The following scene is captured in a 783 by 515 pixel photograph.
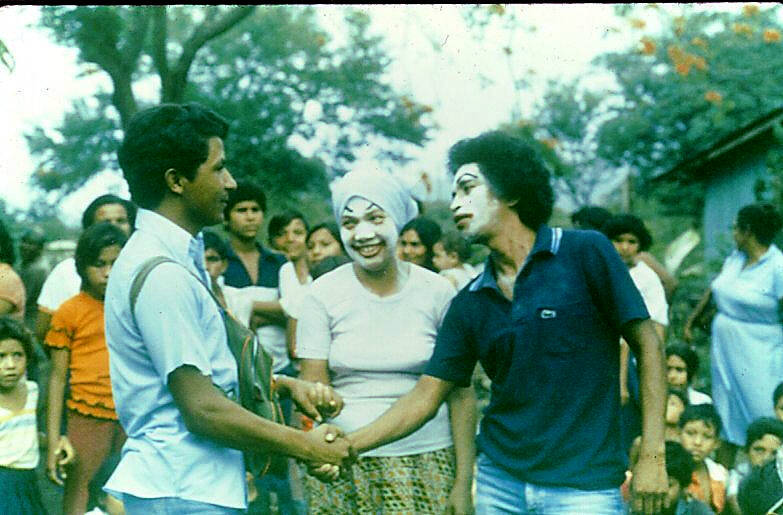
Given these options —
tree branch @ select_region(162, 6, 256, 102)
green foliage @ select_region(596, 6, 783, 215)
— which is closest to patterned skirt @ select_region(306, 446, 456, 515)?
tree branch @ select_region(162, 6, 256, 102)

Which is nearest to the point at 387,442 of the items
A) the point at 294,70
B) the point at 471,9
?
the point at 471,9

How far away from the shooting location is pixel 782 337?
5.28m

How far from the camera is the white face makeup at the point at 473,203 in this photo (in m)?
3.21

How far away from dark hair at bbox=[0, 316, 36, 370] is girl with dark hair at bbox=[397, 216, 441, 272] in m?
1.69

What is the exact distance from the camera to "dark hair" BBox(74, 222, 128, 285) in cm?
416

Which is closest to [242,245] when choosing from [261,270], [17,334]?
[261,270]

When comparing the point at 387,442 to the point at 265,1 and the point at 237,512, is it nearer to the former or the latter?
the point at 237,512

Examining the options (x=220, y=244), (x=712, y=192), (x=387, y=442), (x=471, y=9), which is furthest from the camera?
(x=712, y=192)

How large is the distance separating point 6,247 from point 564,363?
2609mm

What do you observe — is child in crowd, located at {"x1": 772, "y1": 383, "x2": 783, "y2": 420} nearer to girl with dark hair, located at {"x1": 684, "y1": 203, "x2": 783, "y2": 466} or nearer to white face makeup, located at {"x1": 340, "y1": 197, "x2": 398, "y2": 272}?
girl with dark hair, located at {"x1": 684, "y1": 203, "x2": 783, "y2": 466}

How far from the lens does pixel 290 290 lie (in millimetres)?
4859

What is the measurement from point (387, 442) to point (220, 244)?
1.75 meters

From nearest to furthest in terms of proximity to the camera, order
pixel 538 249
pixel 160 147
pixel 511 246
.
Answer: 1. pixel 160 147
2. pixel 538 249
3. pixel 511 246

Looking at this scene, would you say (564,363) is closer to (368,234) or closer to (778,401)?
(368,234)
